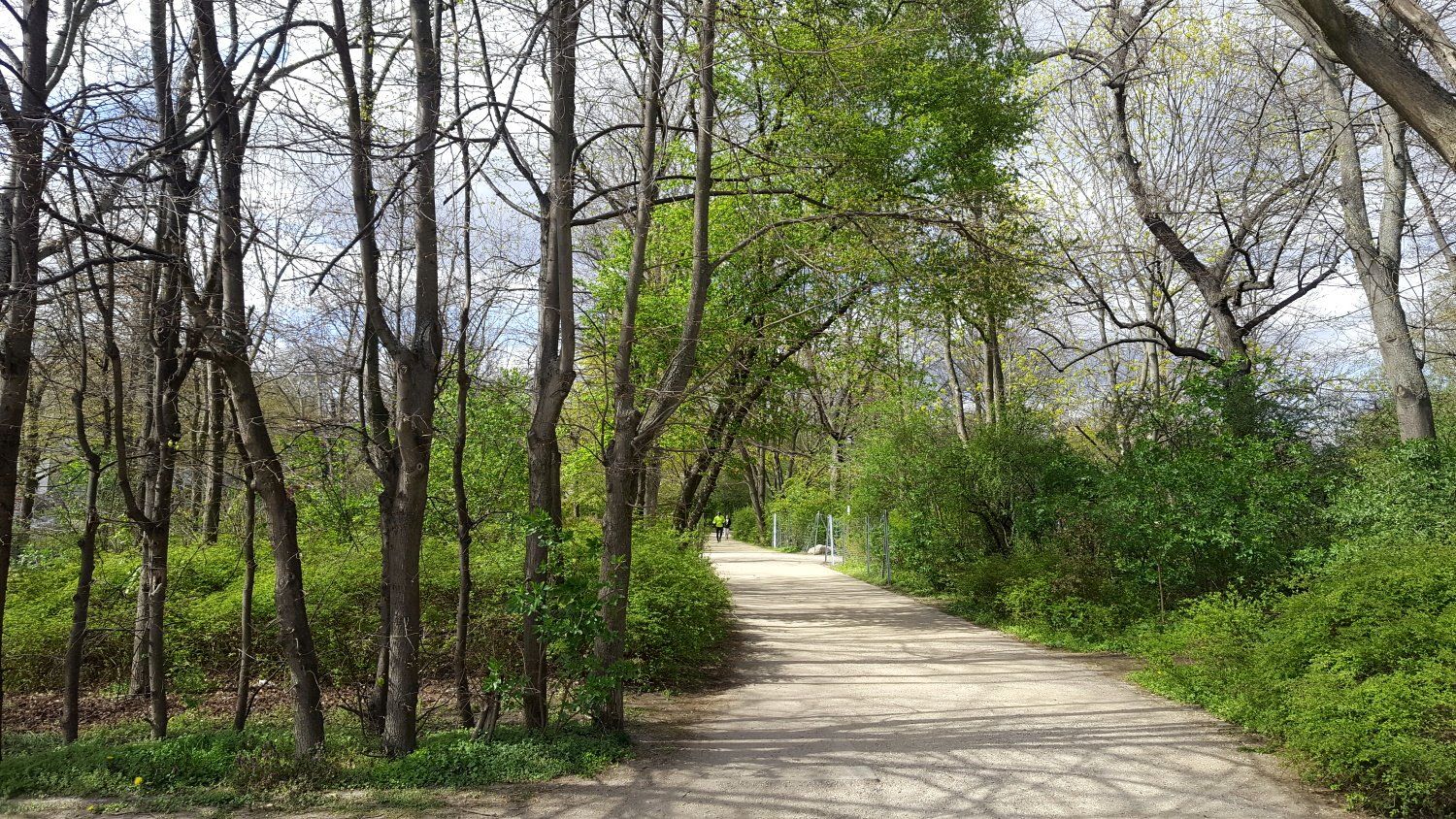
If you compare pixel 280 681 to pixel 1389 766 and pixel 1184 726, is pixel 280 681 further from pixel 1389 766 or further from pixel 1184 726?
pixel 1389 766

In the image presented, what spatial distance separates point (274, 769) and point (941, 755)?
4510mm

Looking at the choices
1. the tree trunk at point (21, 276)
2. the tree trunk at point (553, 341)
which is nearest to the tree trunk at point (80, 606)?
the tree trunk at point (21, 276)

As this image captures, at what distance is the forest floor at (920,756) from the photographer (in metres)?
5.15

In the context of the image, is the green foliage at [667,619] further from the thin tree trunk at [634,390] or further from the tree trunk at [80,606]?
the tree trunk at [80,606]

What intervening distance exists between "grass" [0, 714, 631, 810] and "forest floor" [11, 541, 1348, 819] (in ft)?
0.71

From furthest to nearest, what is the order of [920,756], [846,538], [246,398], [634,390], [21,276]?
[846,538] < [634,390] < [920,756] < [246,398] < [21,276]

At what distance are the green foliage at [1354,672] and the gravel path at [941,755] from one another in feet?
0.87

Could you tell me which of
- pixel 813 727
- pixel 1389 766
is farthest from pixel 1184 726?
pixel 813 727

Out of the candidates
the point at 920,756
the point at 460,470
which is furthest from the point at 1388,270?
the point at 460,470

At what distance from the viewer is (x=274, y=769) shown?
5547 millimetres

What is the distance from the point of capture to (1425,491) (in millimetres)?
9352

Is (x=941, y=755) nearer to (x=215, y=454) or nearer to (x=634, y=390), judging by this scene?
(x=634, y=390)

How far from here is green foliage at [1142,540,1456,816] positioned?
190 inches

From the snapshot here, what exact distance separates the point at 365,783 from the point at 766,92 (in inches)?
500
